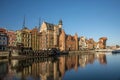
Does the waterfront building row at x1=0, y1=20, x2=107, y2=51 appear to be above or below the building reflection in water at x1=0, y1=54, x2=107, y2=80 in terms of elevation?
above

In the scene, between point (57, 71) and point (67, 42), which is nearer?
point (57, 71)

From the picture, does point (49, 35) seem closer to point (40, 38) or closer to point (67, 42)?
point (40, 38)

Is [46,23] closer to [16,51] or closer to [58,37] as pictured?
[58,37]

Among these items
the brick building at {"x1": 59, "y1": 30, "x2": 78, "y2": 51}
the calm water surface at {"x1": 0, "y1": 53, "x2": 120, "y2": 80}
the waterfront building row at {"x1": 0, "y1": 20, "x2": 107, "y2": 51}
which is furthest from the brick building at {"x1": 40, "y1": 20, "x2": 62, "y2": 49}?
the calm water surface at {"x1": 0, "y1": 53, "x2": 120, "y2": 80}

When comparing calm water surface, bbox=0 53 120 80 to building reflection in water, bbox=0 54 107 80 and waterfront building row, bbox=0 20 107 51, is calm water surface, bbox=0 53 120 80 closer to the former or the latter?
building reflection in water, bbox=0 54 107 80

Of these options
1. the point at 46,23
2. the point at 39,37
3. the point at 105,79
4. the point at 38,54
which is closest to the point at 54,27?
the point at 46,23


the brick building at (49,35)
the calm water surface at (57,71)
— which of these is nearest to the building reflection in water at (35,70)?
the calm water surface at (57,71)

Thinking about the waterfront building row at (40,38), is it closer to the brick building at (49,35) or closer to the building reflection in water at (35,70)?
the brick building at (49,35)

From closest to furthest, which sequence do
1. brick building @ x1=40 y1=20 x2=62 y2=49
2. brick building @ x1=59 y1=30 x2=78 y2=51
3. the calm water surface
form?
the calm water surface → brick building @ x1=40 y1=20 x2=62 y2=49 → brick building @ x1=59 y1=30 x2=78 y2=51

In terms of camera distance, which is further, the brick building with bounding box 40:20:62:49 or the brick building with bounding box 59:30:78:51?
the brick building with bounding box 59:30:78:51

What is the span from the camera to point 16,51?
2992 inches

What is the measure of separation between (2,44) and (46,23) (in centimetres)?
4692

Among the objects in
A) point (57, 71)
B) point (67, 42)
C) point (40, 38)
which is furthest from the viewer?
point (67, 42)

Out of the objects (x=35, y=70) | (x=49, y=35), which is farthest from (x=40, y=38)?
(x=35, y=70)
